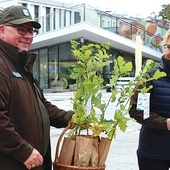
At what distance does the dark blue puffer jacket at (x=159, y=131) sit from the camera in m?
3.06

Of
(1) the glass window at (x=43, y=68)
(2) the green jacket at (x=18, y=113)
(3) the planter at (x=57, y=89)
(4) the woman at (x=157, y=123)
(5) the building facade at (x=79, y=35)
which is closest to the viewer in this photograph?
(2) the green jacket at (x=18, y=113)

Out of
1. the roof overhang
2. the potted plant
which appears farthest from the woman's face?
the roof overhang

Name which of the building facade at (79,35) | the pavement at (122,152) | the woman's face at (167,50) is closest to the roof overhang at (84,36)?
the building facade at (79,35)

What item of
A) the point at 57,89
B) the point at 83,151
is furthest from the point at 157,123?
the point at 57,89

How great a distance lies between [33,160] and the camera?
2.30 meters

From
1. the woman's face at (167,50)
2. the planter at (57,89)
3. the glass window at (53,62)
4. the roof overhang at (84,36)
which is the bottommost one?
the planter at (57,89)

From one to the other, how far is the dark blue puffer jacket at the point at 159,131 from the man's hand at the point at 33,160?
1102mm

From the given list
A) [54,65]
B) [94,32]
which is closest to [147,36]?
[94,32]

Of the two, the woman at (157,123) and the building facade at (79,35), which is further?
the building facade at (79,35)

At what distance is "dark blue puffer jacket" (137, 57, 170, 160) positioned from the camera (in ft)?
10.0

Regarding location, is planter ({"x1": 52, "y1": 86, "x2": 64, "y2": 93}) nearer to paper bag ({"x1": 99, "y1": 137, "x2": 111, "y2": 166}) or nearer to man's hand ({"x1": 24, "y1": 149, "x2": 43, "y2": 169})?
paper bag ({"x1": 99, "y1": 137, "x2": 111, "y2": 166})

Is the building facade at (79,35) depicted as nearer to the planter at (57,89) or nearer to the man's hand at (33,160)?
the planter at (57,89)

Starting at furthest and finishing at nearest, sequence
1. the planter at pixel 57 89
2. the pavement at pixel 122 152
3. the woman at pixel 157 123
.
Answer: the planter at pixel 57 89 < the pavement at pixel 122 152 < the woman at pixel 157 123

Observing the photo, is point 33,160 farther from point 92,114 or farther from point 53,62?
point 53,62
